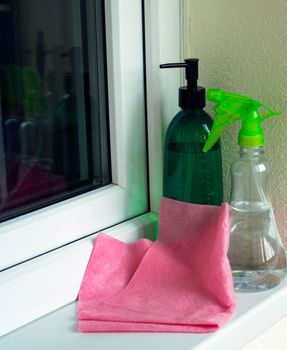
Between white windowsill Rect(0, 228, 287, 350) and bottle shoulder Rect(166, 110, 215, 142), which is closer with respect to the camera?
white windowsill Rect(0, 228, 287, 350)

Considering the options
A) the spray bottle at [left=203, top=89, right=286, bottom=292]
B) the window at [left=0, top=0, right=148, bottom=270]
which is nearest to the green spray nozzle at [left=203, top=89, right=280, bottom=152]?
the spray bottle at [left=203, top=89, right=286, bottom=292]

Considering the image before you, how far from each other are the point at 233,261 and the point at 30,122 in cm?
29

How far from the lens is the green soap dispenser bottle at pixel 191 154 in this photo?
73 centimetres

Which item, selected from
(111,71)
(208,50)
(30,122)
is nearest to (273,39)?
(208,50)

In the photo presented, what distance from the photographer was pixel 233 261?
2.35 feet

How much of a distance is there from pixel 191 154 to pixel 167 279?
6.1 inches

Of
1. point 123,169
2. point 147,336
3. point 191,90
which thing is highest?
point 191,90

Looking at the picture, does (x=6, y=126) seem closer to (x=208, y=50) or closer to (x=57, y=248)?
(x=57, y=248)

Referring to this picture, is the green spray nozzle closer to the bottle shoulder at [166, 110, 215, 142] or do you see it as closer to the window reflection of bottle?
the bottle shoulder at [166, 110, 215, 142]

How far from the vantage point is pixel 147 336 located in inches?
24.7

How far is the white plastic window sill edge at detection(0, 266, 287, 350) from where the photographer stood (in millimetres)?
613

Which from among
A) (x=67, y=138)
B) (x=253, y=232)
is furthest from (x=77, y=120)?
(x=253, y=232)

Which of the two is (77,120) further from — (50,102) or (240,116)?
(240,116)

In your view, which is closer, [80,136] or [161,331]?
[161,331]
